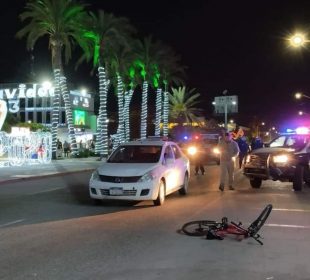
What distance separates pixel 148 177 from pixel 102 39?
29.1 meters

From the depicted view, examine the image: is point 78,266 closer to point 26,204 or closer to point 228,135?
point 26,204

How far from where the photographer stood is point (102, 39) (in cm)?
4078

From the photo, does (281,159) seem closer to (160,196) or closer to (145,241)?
(160,196)

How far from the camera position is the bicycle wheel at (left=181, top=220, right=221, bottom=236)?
30.7 feet

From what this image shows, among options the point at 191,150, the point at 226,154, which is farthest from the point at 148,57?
the point at 226,154

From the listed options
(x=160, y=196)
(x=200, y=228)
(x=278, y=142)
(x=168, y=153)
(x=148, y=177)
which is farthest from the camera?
(x=278, y=142)

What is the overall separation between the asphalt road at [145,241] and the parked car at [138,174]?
0.34m

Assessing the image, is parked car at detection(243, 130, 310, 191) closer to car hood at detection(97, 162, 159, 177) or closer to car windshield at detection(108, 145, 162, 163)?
car windshield at detection(108, 145, 162, 163)

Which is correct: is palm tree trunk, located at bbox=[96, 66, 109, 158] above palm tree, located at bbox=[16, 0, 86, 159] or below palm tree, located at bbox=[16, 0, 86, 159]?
below

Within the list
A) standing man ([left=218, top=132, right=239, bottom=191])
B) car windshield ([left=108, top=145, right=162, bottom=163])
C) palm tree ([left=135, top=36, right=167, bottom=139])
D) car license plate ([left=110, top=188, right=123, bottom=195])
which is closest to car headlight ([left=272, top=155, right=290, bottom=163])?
standing man ([left=218, top=132, right=239, bottom=191])

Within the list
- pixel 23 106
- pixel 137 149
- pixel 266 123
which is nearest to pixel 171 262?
pixel 137 149

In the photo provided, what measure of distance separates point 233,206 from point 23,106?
253ft

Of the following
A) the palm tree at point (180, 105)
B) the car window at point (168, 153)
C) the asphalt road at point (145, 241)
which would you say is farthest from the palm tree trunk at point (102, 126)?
the palm tree at point (180, 105)

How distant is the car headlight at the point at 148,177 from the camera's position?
42.4ft
